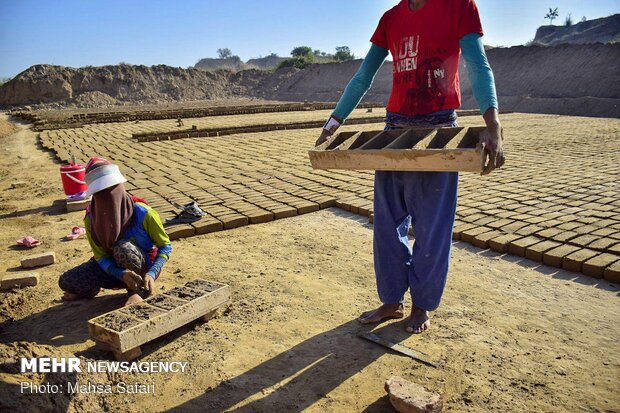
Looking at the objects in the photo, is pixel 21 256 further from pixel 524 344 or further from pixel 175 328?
pixel 524 344

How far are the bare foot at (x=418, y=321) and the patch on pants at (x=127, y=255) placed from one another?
59.3 inches

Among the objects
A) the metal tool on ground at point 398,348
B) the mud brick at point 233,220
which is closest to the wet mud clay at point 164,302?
the metal tool on ground at point 398,348

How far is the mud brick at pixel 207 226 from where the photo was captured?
12.4ft

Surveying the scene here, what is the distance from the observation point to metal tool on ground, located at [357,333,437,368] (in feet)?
6.59

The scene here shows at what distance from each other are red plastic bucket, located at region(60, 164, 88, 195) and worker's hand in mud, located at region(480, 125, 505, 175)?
159 inches

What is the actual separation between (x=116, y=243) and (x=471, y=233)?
2.42 m

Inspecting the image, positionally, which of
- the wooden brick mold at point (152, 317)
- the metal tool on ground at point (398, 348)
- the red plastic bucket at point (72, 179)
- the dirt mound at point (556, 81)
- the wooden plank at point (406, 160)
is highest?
the dirt mound at point (556, 81)

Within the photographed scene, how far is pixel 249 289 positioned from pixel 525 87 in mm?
22930

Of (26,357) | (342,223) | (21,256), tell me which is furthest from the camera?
(342,223)

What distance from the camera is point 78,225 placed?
4117 mm

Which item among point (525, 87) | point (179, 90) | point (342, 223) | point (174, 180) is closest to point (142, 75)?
point (179, 90)

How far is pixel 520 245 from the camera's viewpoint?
312 centimetres

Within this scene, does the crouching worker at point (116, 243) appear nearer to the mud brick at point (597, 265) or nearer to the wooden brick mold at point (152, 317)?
the wooden brick mold at point (152, 317)
